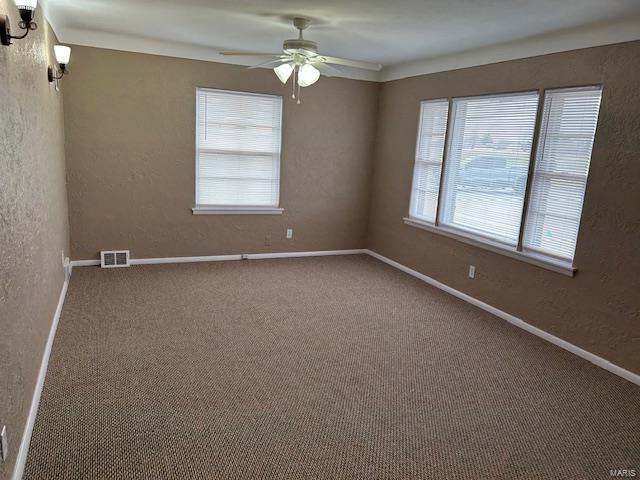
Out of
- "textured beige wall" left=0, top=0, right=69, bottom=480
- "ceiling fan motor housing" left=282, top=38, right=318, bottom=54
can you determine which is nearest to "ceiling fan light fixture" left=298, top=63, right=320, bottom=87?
"ceiling fan motor housing" left=282, top=38, right=318, bottom=54

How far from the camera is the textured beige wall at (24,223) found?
1885 millimetres

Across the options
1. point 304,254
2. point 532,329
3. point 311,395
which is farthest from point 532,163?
point 304,254

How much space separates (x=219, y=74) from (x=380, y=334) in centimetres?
332

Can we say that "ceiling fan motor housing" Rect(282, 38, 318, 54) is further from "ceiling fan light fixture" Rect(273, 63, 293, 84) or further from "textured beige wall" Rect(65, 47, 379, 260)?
"textured beige wall" Rect(65, 47, 379, 260)

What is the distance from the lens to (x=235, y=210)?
550 cm

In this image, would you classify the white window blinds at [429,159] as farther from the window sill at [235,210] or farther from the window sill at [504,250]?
the window sill at [235,210]

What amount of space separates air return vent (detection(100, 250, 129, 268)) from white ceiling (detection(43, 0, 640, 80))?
2.09 metres

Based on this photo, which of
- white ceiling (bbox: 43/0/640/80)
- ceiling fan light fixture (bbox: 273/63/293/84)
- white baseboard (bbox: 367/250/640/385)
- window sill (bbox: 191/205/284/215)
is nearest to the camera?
white ceiling (bbox: 43/0/640/80)

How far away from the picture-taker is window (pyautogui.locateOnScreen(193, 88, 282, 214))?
17.2ft

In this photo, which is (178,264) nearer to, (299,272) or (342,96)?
(299,272)

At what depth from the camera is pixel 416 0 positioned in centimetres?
295

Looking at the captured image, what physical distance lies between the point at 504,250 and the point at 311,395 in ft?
7.58

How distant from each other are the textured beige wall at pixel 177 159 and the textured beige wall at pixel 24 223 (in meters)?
1.12

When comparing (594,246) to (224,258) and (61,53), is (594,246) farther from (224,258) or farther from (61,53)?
(61,53)
